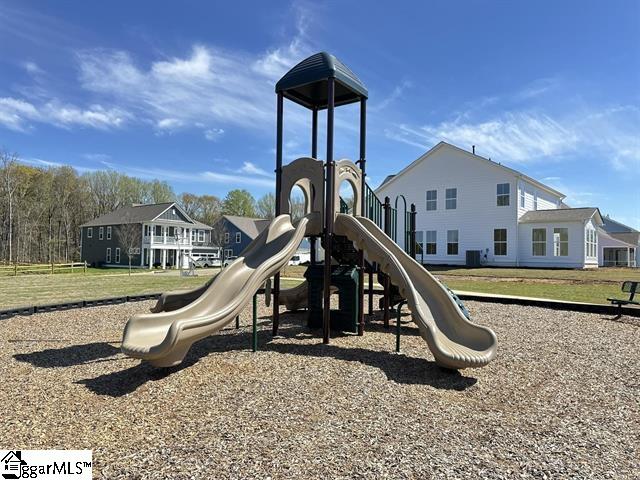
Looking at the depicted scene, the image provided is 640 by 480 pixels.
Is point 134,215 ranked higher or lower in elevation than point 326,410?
higher

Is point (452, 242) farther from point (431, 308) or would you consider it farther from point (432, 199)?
point (431, 308)

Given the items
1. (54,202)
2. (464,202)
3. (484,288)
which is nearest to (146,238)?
(54,202)

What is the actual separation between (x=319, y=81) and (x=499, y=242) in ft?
83.3

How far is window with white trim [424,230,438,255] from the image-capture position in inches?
1296

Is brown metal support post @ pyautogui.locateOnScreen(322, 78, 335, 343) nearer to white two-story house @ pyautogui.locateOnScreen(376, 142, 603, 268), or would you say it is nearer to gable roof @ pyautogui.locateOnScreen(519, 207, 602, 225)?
white two-story house @ pyautogui.locateOnScreen(376, 142, 603, 268)

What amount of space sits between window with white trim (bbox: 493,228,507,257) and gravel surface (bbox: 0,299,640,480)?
23539mm

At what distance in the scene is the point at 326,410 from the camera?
174 inches

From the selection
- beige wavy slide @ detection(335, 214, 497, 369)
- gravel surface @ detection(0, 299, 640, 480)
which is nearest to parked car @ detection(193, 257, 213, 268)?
gravel surface @ detection(0, 299, 640, 480)

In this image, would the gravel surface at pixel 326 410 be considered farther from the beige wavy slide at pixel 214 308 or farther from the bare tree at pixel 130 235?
the bare tree at pixel 130 235

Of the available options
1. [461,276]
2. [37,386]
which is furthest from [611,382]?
[461,276]

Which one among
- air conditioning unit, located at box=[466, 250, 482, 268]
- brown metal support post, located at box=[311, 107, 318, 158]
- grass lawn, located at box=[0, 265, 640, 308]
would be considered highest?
brown metal support post, located at box=[311, 107, 318, 158]

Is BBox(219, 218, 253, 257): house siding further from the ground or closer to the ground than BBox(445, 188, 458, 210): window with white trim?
closer to the ground

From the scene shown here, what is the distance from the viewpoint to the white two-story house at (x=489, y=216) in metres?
29.2

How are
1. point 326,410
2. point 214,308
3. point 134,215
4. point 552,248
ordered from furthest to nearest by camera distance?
point 134,215 → point 552,248 → point 214,308 → point 326,410
